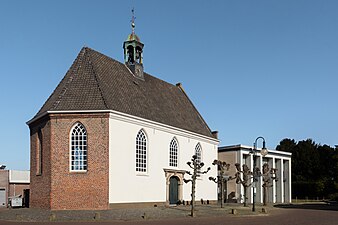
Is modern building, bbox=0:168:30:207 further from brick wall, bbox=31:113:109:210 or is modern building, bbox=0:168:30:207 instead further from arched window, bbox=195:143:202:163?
arched window, bbox=195:143:202:163

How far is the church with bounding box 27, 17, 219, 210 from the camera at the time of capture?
111ft

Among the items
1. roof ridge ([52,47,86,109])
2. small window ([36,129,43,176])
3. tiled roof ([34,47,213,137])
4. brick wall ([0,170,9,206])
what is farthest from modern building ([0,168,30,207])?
roof ridge ([52,47,86,109])

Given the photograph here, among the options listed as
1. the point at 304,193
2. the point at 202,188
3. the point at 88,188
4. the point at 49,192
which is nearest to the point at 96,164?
the point at 88,188

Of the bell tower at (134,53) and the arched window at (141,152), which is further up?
the bell tower at (134,53)

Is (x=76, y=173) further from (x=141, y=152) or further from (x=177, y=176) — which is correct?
(x=177, y=176)

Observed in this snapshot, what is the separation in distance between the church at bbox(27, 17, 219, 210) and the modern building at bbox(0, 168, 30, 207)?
17.0 meters

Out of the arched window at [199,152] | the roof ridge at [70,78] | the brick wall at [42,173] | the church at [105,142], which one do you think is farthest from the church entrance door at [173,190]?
the roof ridge at [70,78]

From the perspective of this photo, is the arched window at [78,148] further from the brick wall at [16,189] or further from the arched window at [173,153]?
the brick wall at [16,189]

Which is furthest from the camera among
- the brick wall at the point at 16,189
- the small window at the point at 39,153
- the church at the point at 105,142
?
the brick wall at the point at 16,189

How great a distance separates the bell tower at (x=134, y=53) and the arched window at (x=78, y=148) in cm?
1129

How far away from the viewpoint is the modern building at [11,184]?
Result: 175ft

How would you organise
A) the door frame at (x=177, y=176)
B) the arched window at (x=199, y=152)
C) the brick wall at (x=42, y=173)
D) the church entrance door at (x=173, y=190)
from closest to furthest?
the brick wall at (x=42, y=173) → the door frame at (x=177, y=176) → the church entrance door at (x=173, y=190) → the arched window at (x=199, y=152)

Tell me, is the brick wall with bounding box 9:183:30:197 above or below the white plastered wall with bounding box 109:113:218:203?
below

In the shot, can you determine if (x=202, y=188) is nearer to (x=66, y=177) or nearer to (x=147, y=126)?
(x=147, y=126)
